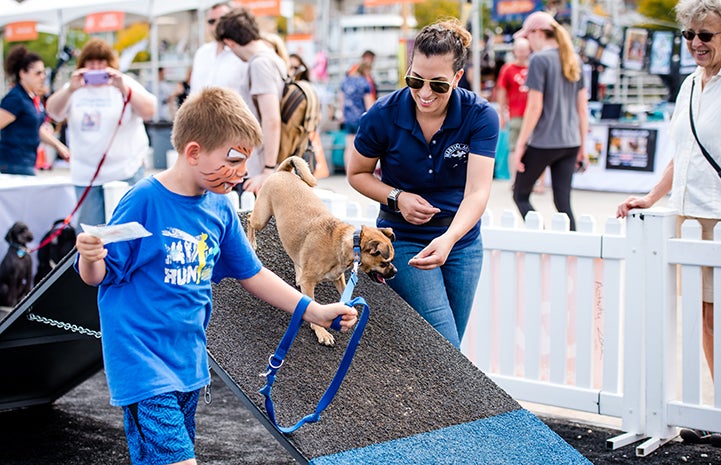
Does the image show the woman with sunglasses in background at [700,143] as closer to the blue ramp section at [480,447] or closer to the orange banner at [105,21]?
the blue ramp section at [480,447]

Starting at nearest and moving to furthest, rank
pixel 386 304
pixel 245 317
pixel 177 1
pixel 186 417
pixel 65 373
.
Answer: pixel 186 417
pixel 245 317
pixel 386 304
pixel 65 373
pixel 177 1

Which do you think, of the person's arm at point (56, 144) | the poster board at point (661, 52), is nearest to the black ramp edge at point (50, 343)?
the person's arm at point (56, 144)

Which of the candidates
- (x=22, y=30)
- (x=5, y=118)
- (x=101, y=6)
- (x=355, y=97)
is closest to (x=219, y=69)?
(x=5, y=118)

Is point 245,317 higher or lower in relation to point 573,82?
lower

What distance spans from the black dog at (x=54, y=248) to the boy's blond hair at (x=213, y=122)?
18.4 ft

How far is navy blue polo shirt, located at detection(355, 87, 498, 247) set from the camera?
3641 mm

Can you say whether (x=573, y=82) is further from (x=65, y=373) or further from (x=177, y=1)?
(x=177, y=1)

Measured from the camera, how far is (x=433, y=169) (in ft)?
12.1

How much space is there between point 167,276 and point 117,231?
0.86 ft

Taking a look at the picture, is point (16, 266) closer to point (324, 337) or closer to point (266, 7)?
point (324, 337)

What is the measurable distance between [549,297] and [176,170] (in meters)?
2.93

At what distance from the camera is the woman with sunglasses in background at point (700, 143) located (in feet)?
14.2

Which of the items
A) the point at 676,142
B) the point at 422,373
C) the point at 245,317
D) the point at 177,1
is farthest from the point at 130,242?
the point at 177,1

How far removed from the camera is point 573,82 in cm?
846
